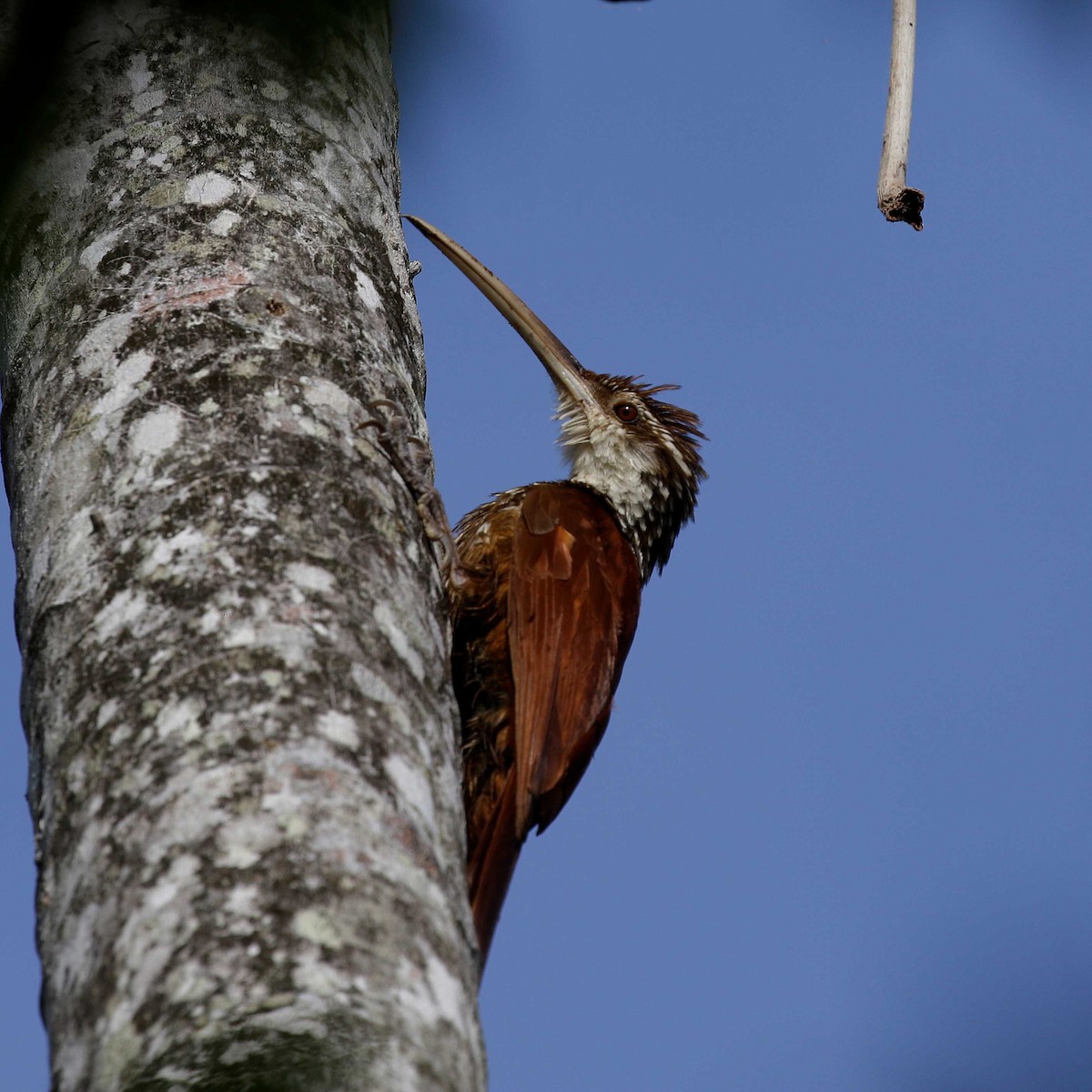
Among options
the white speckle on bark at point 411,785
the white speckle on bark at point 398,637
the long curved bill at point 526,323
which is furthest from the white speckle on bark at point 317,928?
the long curved bill at point 526,323

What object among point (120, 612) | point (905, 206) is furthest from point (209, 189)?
point (905, 206)

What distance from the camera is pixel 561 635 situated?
363 cm

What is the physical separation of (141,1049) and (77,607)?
0.77 metres

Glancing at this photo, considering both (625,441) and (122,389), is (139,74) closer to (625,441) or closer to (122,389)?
(122,389)

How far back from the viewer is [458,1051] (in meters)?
1.61

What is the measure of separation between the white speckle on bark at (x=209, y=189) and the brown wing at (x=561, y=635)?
1.46 m

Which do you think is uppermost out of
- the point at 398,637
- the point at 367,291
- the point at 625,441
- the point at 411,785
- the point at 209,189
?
the point at 625,441

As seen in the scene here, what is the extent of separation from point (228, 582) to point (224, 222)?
921mm

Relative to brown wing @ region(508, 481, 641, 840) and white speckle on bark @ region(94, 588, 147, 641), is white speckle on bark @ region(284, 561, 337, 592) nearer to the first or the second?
white speckle on bark @ region(94, 588, 147, 641)

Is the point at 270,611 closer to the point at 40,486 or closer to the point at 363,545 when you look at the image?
Answer: the point at 363,545

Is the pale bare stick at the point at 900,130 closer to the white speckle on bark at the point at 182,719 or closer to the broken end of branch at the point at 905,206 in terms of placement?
the broken end of branch at the point at 905,206

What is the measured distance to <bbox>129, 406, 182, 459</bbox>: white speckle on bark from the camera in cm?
220

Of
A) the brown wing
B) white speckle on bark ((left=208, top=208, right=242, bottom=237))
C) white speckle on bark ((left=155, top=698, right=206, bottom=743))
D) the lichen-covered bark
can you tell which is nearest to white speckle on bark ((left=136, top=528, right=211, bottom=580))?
the lichen-covered bark

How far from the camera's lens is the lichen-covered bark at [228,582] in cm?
155
